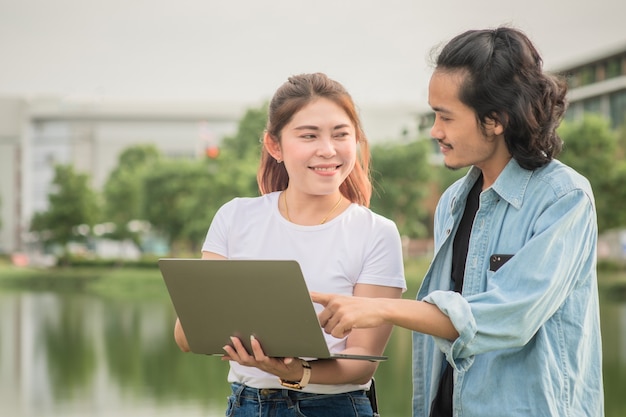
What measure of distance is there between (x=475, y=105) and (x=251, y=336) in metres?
0.45

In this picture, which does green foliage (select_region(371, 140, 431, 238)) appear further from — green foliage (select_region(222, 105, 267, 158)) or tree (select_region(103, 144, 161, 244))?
tree (select_region(103, 144, 161, 244))

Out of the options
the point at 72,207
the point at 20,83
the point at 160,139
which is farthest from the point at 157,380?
the point at 20,83

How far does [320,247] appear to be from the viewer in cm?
151

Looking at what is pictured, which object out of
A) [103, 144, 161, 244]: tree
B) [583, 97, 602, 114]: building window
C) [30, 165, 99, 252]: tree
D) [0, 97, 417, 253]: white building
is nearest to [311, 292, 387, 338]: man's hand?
[103, 144, 161, 244]: tree

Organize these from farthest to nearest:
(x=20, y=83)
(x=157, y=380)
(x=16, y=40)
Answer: (x=20, y=83)
(x=16, y=40)
(x=157, y=380)

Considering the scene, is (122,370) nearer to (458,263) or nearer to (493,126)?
(458,263)

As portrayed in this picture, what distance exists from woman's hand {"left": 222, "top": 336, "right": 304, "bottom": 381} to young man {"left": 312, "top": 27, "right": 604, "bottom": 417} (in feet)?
0.35

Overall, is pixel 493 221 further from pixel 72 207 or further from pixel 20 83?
pixel 20 83

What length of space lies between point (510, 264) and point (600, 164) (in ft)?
58.5

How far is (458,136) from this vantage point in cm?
141

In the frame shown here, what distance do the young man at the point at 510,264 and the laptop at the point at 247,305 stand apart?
0.04 m

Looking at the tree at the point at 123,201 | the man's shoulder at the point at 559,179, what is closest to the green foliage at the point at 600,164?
the tree at the point at 123,201

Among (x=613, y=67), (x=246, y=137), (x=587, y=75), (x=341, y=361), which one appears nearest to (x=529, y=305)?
(x=341, y=361)

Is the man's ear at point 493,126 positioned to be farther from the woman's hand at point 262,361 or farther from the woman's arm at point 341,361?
the woman's hand at point 262,361
